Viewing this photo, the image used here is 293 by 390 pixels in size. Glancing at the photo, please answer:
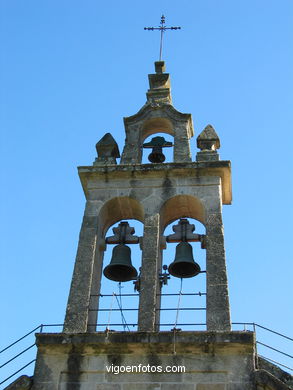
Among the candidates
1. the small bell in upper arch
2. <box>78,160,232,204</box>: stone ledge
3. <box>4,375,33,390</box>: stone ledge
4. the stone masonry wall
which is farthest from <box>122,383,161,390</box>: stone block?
the small bell in upper arch

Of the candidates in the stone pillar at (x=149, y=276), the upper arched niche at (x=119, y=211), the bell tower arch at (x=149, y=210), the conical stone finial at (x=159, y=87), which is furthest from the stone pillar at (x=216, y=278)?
the conical stone finial at (x=159, y=87)

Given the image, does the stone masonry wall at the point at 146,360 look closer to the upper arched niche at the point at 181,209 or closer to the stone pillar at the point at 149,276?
the stone pillar at the point at 149,276

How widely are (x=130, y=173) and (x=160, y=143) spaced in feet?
4.97

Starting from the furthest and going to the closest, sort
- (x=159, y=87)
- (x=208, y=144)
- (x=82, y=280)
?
1. (x=159, y=87)
2. (x=208, y=144)
3. (x=82, y=280)

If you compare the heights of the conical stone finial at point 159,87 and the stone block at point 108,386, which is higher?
the conical stone finial at point 159,87

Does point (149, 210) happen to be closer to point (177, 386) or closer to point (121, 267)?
point (121, 267)

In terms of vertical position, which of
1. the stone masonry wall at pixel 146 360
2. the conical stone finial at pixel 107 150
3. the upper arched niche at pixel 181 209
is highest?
the conical stone finial at pixel 107 150

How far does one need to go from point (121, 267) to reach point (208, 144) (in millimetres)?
2689

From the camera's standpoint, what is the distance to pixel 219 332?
35.4 feet

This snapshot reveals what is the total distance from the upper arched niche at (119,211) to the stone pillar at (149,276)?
453 mm

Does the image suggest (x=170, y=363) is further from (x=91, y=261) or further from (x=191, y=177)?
(x=191, y=177)

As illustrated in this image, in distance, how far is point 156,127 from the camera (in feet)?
47.8

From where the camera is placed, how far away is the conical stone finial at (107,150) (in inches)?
536

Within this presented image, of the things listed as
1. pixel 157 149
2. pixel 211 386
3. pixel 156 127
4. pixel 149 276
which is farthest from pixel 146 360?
pixel 156 127
